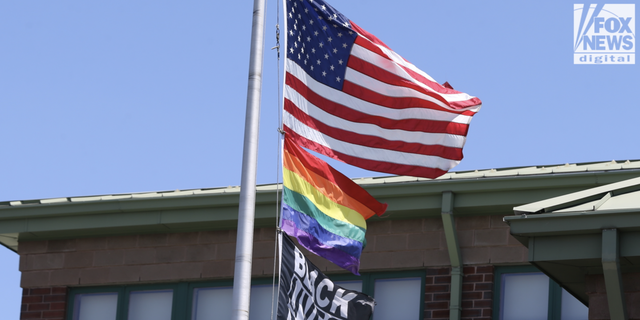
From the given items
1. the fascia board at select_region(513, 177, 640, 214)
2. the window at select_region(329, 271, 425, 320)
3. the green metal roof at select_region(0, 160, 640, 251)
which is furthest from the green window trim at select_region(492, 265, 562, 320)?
the fascia board at select_region(513, 177, 640, 214)

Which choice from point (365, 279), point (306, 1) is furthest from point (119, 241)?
point (306, 1)

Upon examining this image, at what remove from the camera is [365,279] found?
50.0ft

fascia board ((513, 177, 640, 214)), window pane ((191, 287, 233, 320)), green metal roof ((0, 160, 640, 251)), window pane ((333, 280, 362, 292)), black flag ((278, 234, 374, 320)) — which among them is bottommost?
black flag ((278, 234, 374, 320))

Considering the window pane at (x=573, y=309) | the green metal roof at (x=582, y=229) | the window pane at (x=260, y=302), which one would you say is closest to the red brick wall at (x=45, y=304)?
the window pane at (x=260, y=302)

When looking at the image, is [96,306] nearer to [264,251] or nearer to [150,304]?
[150,304]

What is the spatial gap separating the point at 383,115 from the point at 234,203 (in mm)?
4532

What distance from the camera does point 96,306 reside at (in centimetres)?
1659

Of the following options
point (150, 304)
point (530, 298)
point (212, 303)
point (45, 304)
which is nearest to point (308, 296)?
point (530, 298)

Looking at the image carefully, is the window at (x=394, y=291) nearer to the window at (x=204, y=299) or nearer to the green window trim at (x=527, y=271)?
the window at (x=204, y=299)

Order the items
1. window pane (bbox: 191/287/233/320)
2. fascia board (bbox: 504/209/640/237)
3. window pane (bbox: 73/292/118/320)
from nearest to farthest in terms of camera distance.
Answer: fascia board (bbox: 504/209/640/237) < window pane (bbox: 191/287/233/320) < window pane (bbox: 73/292/118/320)

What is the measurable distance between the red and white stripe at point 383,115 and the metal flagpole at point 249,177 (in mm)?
459

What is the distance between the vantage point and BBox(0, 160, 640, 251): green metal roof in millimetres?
14219

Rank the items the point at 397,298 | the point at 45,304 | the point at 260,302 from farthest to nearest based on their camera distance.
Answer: the point at 45,304, the point at 260,302, the point at 397,298

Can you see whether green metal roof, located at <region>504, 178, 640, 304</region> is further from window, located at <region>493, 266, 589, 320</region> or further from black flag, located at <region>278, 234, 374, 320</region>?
window, located at <region>493, 266, 589, 320</region>
